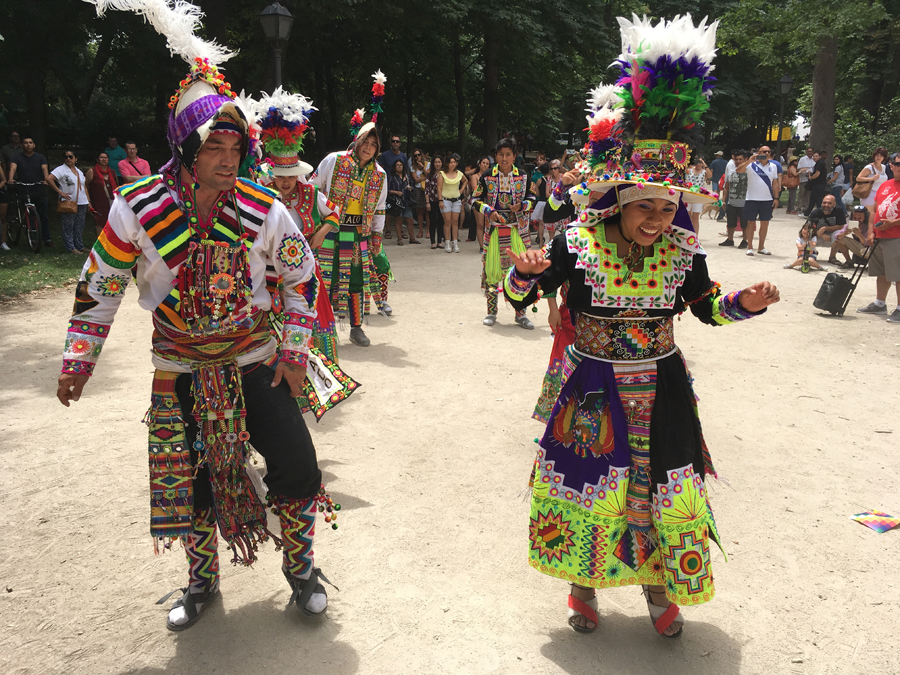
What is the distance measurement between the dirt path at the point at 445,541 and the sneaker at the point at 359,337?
567 mm

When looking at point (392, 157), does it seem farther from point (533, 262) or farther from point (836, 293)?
point (533, 262)

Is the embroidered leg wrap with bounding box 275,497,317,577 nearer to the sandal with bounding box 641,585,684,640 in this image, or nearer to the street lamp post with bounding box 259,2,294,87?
the sandal with bounding box 641,585,684,640

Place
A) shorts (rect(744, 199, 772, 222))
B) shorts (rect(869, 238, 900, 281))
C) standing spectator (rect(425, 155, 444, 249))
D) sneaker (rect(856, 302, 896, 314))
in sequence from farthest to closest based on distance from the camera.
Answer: standing spectator (rect(425, 155, 444, 249)), shorts (rect(744, 199, 772, 222)), sneaker (rect(856, 302, 896, 314)), shorts (rect(869, 238, 900, 281))

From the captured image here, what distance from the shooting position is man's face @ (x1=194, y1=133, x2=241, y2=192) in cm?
279

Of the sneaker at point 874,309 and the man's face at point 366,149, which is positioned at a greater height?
the man's face at point 366,149

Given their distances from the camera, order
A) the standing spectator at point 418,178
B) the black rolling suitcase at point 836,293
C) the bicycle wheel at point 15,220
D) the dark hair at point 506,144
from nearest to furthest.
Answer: the dark hair at point 506,144
the black rolling suitcase at point 836,293
the bicycle wheel at point 15,220
the standing spectator at point 418,178

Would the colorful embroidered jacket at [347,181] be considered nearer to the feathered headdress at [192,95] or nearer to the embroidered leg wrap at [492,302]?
the embroidered leg wrap at [492,302]

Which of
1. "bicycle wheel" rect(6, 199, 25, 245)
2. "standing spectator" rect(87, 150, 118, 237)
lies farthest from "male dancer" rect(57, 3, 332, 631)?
"standing spectator" rect(87, 150, 118, 237)

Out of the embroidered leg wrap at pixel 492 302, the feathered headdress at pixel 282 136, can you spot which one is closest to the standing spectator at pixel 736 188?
the embroidered leg wrap at pixel 492 302

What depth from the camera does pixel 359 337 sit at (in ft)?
26.1

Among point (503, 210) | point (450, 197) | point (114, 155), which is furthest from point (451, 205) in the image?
point (114, 155)

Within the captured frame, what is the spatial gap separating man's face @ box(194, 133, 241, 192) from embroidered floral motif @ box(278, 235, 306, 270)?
31cm

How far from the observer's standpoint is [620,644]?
3.08 metres

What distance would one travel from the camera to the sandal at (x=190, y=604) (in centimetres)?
315
